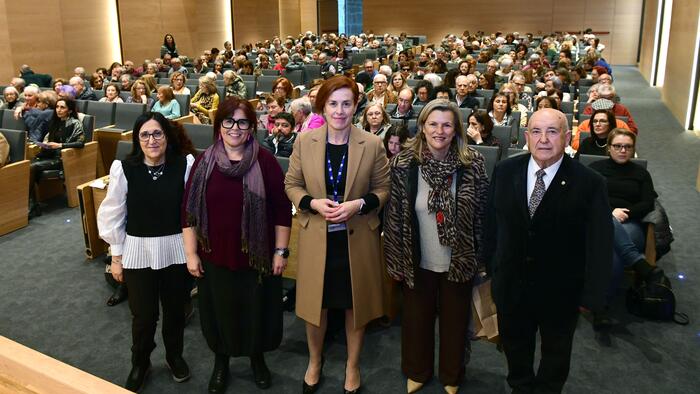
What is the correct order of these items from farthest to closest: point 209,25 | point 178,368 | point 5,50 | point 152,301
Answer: point 209,25 < point 5,50 < point 178,368 < point 152,301

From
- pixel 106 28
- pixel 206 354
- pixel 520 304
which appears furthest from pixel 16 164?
pixel 106 28

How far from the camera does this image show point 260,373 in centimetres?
336

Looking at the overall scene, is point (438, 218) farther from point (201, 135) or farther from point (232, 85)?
point (232, 85)

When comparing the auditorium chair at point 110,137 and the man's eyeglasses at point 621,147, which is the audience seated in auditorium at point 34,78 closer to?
the auditorium chair at point 110,137

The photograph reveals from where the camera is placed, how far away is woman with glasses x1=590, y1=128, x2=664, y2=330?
409 cm

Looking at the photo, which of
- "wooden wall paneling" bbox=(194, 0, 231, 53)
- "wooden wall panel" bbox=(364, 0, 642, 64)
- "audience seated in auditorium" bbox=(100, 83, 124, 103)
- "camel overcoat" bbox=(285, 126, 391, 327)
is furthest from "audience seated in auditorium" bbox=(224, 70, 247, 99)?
"wooden wall panel" bbox=(364, 0, 642, 64)

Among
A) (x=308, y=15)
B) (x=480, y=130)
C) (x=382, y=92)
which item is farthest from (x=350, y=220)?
(x=308, y=15)

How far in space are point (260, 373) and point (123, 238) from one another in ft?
3.36

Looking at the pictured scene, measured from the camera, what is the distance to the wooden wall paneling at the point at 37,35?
12484 millimetres

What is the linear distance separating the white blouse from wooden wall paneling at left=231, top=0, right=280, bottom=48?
62.8ft

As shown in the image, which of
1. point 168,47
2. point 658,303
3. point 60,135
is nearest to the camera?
→ point 658,303

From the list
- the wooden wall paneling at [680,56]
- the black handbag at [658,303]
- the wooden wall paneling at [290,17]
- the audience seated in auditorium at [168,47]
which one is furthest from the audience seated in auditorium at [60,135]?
the wooden wall paneling at [290,17]

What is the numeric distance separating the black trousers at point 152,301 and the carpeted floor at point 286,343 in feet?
1.04

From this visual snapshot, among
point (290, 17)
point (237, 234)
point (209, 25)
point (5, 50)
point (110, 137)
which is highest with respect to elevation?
point (290, 17)
